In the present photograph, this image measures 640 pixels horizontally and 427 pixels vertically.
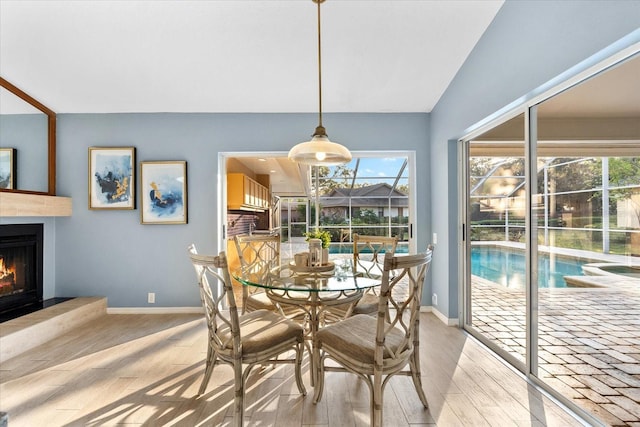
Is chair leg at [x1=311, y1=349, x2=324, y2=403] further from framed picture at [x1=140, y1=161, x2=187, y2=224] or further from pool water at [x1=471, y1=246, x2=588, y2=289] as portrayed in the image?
framed picture at [x1=140, y1=161, x2=187, y2=224]

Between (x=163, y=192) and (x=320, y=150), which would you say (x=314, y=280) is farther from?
(x=163, y=192)

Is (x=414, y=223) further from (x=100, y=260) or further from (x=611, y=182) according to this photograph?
(x=100, y=260)

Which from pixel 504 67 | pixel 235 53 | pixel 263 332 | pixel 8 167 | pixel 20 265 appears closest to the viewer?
pixel 263 332

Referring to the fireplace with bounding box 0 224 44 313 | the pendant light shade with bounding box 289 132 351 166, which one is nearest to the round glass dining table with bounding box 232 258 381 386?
the pendant light shade with bounding box 289 132 351 166

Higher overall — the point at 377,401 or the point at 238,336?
the point at 238,336

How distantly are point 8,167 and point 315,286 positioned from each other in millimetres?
4000

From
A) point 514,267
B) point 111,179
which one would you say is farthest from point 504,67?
point 111,179

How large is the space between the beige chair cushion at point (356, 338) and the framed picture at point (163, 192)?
256 cm

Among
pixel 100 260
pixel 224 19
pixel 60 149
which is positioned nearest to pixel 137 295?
pixel 100 260

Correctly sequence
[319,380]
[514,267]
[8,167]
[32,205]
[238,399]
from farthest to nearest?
[8,167]
[32,205]
[514,267]
[319,380]
[238,399]

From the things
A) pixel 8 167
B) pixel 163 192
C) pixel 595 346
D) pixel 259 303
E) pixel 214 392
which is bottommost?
pixel 214 392

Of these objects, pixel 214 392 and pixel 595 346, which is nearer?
pixel 595 346

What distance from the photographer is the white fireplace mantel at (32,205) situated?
9.76ft

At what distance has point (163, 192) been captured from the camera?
3730mm
